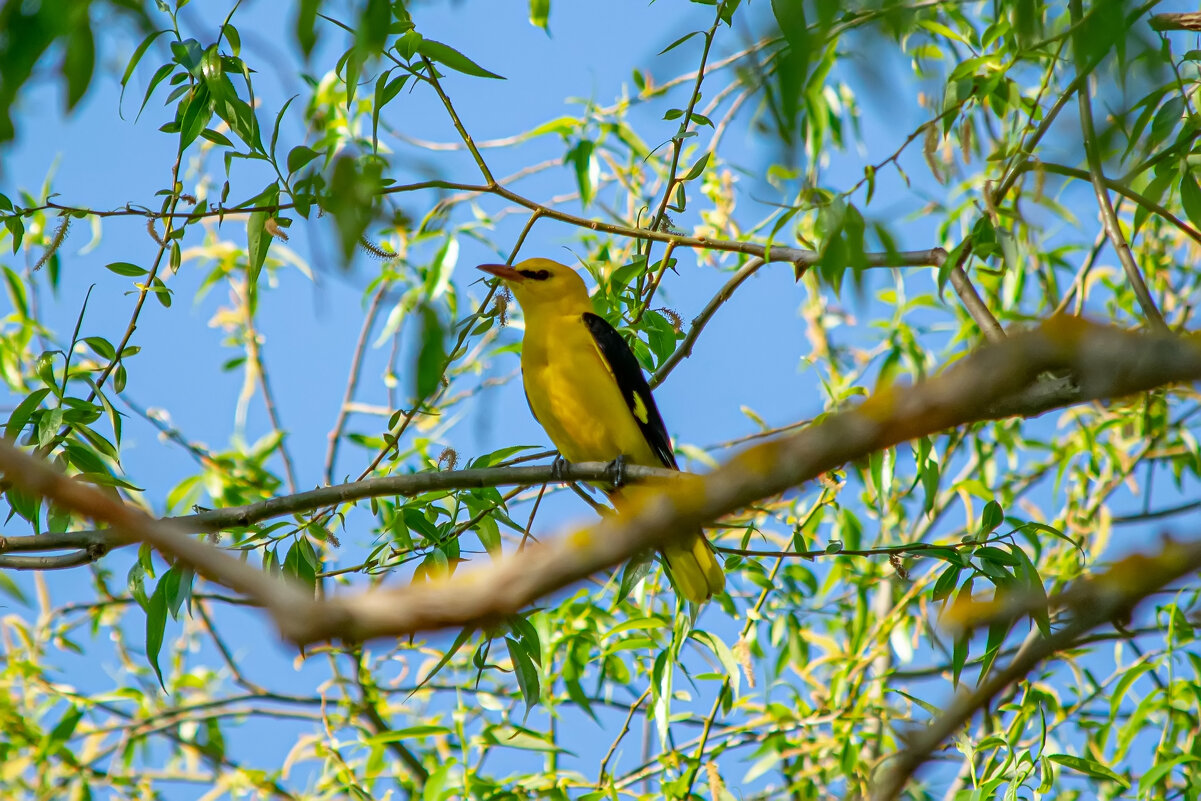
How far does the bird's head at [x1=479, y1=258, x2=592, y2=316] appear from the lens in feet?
16.4

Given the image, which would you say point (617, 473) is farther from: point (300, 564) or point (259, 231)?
point (259, 231)

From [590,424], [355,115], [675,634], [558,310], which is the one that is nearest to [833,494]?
[675,634]

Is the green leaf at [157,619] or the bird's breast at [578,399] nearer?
the green leaf at [157,619]

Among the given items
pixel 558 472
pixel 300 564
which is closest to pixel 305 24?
pixel 558 472

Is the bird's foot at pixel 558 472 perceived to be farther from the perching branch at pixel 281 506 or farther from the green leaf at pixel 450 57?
the green leaf at pixel 450 57

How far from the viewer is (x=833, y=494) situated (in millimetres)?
3916

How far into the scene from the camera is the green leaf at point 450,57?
9.18ft

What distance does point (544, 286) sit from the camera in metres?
5.04

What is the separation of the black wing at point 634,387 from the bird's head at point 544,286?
12.3 inches

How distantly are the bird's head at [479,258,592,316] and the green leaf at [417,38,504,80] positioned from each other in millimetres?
2039

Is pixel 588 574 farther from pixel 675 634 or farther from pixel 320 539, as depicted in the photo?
pixel 675 634

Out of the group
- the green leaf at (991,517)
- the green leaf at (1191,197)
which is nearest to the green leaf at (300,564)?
the green leaf at (991,517)

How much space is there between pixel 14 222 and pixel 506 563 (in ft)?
9.64

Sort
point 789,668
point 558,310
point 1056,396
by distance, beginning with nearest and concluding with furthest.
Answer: point 1056,396, point 558,310, point 789,668
